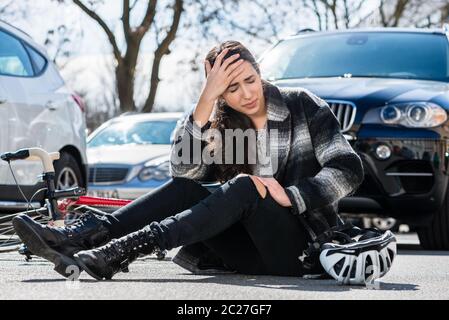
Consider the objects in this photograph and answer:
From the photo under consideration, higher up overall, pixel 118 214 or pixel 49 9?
pixel 118 214

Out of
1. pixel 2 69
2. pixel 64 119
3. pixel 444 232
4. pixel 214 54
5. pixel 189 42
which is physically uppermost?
pixel 214 54

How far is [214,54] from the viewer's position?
586 centimetres

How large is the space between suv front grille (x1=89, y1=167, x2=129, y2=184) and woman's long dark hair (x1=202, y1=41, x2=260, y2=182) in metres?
6.71

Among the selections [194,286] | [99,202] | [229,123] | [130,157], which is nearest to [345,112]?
[99,202]

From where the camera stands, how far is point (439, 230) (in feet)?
29.9

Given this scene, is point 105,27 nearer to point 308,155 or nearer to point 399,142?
point 399,142

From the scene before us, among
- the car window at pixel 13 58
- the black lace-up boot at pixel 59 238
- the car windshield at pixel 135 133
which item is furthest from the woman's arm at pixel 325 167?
the car windshield at pixel 135 133

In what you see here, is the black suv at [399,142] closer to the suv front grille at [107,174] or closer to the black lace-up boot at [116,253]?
the suv front grille at [107,174]

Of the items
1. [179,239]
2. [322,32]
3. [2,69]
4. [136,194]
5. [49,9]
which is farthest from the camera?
[49,9]

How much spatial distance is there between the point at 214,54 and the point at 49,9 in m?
18.8

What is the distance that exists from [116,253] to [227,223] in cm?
54
